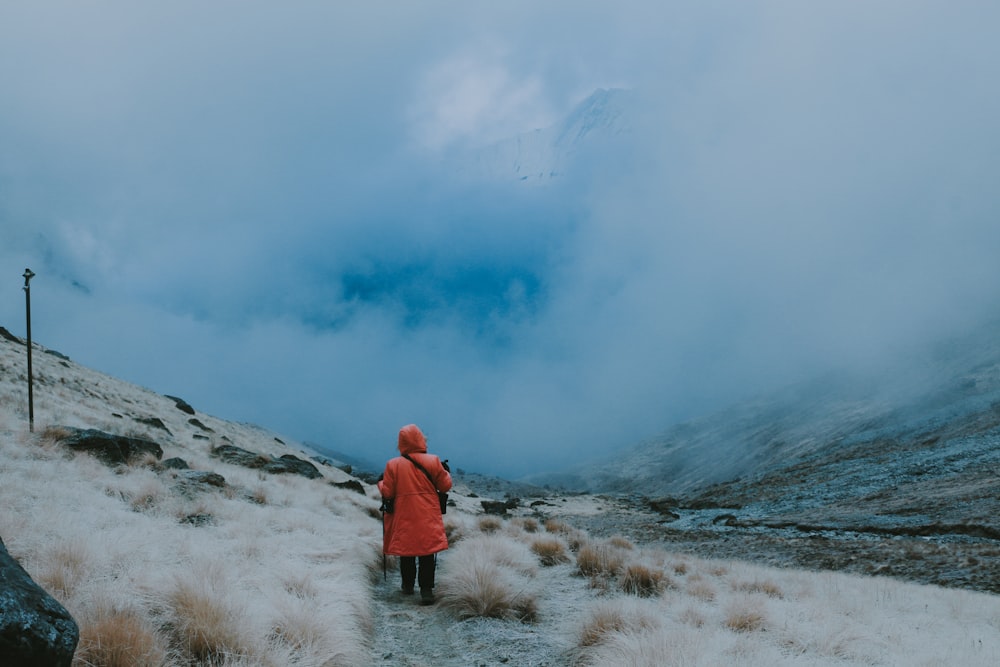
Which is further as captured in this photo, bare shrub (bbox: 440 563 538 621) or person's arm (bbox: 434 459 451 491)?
person's arm (bbox: 434 459 451 491)

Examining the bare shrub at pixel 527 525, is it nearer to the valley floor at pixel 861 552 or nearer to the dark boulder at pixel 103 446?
the valley floor at pixel 861 552

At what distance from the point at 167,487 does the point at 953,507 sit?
30.5 meters

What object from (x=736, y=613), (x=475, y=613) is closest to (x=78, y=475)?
(x=475, y=613)

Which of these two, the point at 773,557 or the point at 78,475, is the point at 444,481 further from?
the point at 773,557

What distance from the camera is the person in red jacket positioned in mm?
7445

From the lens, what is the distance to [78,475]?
10.6 meters

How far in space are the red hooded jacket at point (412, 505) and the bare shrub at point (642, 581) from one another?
2.84m

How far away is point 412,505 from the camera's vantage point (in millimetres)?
7512

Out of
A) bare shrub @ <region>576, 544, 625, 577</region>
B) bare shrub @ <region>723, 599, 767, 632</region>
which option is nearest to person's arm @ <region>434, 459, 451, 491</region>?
bare shrub @ <region>576, 544, 625, 577</region>

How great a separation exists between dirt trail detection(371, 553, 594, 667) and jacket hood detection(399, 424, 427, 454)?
200 centimetres

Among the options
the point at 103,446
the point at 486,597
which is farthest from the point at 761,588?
the point at 103,446

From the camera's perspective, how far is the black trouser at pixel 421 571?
7.73m

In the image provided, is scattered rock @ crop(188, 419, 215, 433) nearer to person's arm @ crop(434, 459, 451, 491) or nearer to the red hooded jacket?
the red hooded jacket

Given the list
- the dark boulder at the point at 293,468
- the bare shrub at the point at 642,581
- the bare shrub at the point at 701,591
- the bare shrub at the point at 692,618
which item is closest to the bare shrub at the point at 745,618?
the bare shrub at the point at 692,618
